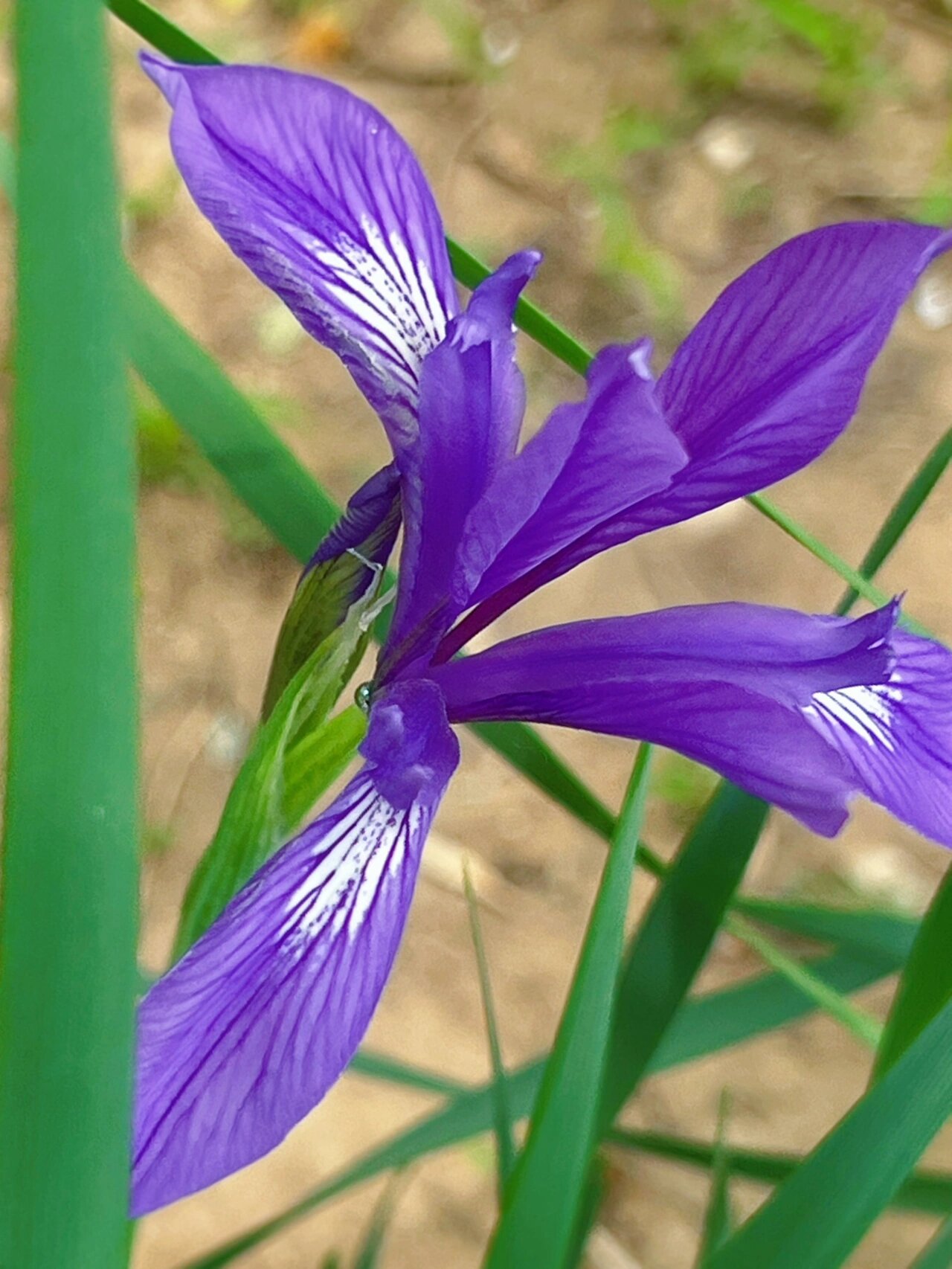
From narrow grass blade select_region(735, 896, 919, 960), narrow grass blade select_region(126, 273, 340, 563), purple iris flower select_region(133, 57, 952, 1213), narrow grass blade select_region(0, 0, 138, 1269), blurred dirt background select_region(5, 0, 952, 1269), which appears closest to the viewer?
narrow grass blade select_region(0, 0, 138, 1269)

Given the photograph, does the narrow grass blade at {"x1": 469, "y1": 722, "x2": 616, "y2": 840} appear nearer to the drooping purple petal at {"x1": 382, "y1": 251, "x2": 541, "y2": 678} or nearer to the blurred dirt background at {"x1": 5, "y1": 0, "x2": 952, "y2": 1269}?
the drooping purple petal at {"x1": 382, "y1": 251, "x2": 541, "y2": 678}

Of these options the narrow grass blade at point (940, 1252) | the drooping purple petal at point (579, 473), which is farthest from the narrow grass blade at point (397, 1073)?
the drooping purple petal at point (579, 473)

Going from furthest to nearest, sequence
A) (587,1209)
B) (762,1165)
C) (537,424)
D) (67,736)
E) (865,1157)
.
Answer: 1. (537,424)
2. (587,1209)
3. (762,1165)
4. (865,1157)
5. (67,736)

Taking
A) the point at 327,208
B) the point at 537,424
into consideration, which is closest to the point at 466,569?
the point at 327,208

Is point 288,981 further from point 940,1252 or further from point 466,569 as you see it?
point 940,1252

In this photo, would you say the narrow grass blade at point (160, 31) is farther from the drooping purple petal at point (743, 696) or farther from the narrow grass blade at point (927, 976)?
the narrow grass blade at point (927, 976)

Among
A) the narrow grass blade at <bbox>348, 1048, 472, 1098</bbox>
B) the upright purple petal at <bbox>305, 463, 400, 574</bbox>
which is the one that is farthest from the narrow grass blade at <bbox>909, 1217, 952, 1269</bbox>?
the upright purple petal at <bbox>305, 463, 400, 574</bbox>

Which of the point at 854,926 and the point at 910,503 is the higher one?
the point at 910,503
